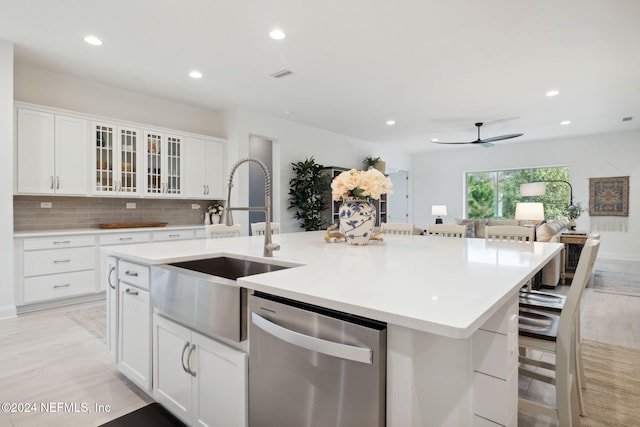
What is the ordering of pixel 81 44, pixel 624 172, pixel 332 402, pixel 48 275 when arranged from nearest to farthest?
1. pixel 332 402
2. pixel 81 44
3. pixel 48 275
4. pixel 624 172

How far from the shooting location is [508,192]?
887 centimetres

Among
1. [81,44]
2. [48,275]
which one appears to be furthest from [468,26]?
[48,275]

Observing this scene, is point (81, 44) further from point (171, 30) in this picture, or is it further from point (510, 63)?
point (510, 63)

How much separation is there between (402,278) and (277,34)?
2.83 metres

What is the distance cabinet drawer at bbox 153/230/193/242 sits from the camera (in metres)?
4.58

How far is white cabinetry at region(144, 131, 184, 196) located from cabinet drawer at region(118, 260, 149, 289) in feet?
9.68

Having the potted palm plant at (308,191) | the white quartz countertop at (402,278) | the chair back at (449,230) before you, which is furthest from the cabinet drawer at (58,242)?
the chair back at (449,230)

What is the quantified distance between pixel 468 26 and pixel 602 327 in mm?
3044

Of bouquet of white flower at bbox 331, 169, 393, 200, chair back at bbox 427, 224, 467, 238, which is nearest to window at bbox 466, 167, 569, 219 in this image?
chair back at bbox 427, 224, 467, 238

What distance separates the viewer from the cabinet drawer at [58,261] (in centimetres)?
358

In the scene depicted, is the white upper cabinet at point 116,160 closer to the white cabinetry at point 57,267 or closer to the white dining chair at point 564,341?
the white cabinetry at point 57,267

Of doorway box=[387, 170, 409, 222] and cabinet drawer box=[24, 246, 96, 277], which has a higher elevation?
doorway box=[387, 170, 409, 222]

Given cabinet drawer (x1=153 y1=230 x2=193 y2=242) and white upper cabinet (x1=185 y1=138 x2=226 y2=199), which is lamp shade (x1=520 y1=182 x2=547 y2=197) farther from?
cabinet drawer (x1=153 y1=230 x2=193 y2=242)

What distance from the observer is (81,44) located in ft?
11.1
